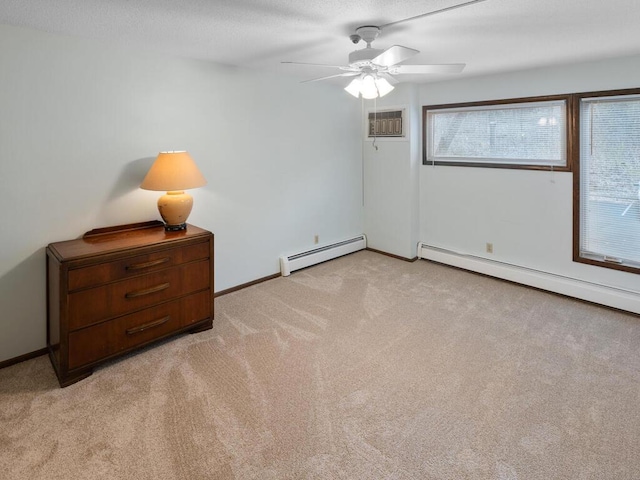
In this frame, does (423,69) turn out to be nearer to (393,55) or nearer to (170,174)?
(393,55)

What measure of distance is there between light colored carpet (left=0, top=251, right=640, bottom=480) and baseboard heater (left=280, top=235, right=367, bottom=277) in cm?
94

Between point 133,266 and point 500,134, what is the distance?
3.79 meters

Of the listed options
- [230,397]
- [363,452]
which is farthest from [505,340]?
[230,397]

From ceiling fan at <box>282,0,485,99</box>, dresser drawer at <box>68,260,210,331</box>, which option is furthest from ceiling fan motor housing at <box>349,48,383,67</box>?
dresser drawer at <box>68,260,210,331</box>

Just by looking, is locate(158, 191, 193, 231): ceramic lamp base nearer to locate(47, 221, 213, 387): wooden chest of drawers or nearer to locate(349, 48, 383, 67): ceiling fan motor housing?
locate(47, 221, 213, 387): wooden chest of drawers

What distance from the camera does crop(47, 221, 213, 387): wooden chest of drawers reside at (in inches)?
96.7

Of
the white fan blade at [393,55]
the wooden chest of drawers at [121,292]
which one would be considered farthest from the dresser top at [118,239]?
the white fan blade at [393,55]

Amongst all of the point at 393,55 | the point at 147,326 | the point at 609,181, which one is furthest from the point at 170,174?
the point at 609,181

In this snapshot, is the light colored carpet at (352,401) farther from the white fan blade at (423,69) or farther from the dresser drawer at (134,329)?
the white fan blade at (423,69)

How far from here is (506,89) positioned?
13.2ft

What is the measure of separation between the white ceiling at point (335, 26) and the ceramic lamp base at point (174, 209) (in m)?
1.13

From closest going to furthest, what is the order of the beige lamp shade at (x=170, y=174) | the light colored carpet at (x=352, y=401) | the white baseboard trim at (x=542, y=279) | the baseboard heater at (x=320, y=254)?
the light colored carpet at (x=352, y=401) < the beige lamp shade at (x=170, y=174) < the white baseboard trim at (x=542, y=279) < the baseboard heater at (x=320, y=254)

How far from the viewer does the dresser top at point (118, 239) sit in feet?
8.48

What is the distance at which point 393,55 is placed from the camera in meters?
2.20
